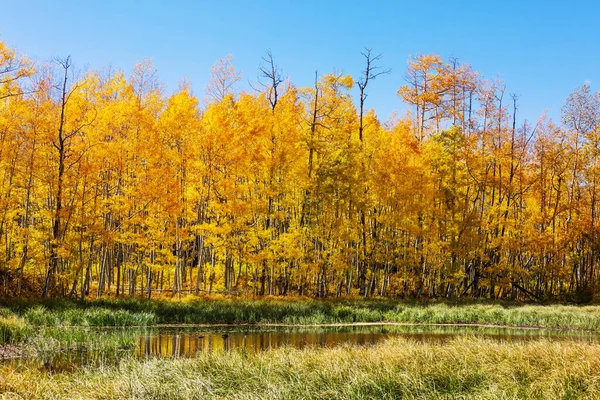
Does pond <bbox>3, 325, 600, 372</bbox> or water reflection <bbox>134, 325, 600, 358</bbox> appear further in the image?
water reflection <bbox>134, 325, 600, 358</bbox>

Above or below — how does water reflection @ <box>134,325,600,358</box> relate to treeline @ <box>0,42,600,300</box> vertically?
below

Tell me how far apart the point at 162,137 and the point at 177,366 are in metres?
19.3

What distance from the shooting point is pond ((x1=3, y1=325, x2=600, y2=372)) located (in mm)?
11289

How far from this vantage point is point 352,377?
7672 mm

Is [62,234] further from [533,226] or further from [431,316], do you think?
[533,226]

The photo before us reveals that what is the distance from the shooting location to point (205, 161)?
25.6m

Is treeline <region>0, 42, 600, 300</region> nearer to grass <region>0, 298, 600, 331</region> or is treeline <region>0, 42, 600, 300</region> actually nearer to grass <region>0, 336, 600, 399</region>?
grass <region>0, 298, 600, 331</region>

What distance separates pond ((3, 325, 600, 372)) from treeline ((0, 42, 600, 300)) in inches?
269

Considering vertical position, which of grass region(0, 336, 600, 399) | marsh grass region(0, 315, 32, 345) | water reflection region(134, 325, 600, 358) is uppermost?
grass region(0, 336, 600, 399)

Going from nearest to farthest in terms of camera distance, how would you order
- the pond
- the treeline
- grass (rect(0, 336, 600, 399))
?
grass (rect(0, 336, 600, 399)), the pond, the treeline

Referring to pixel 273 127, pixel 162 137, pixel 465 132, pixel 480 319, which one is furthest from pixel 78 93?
pixel 465 132

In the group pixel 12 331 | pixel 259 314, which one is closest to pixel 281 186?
pixel 259 314

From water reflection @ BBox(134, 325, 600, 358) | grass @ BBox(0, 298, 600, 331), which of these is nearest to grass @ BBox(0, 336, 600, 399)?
water reflection @ BBox(134, 325, 600, 358)

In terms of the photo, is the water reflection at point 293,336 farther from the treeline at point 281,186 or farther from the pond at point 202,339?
the treeline at point 281,186
